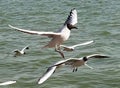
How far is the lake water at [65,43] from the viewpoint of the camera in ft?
42.7

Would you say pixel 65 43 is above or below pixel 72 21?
below

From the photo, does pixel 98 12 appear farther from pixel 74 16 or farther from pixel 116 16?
pixel 74 16

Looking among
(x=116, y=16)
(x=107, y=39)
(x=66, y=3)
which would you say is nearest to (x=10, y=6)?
(x=66, y=3)

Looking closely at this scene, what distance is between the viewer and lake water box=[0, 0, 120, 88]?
13000 mm

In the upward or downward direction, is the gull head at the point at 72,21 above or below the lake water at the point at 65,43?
above

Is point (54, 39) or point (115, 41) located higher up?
point (54, 39)

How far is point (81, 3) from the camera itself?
32.1 m

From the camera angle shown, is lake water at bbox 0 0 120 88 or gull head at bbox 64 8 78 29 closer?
gull head at bbox 64 8 78 29

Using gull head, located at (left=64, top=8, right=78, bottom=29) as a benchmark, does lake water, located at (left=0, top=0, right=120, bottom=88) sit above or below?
below

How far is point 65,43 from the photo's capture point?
18.4 m

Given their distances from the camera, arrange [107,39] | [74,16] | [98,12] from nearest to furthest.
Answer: [74,16]
[107,39]
[98,12]

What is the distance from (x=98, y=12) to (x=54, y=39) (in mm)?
20504

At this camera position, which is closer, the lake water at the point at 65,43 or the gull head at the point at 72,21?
the gull head at the point at 72,21

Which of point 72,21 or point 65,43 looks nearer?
point 72,21
